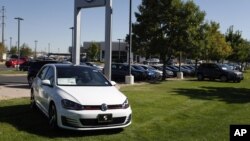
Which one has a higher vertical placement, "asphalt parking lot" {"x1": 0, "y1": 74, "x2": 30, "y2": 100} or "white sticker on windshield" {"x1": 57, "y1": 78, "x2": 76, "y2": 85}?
"white sticker on windshield" {"x1": 57, "y1": 78, "x2": 76, "y2": 85}

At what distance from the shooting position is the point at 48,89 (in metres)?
10.4

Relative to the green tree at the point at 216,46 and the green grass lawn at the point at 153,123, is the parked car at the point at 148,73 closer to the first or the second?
the green tree at the point at 216,46

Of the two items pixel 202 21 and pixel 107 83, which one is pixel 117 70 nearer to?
pixel 202 21

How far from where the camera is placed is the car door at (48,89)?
1012cm

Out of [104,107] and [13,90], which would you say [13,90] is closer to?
[13,90]

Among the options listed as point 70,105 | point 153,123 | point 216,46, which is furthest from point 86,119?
point 216,46

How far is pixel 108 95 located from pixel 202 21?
27960 mm

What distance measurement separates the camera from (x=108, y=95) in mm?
9508

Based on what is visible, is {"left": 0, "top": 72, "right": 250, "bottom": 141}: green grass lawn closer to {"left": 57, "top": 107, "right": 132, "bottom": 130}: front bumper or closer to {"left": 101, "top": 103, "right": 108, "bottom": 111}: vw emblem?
{"left": 57, "top": 107, "right": 132, "bottom": 130}: front bumper

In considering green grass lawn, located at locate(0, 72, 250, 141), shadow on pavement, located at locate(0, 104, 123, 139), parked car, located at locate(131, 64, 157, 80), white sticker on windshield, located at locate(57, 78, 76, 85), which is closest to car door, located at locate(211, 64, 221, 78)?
parked car, located at locate(131, 64, 157, 80)

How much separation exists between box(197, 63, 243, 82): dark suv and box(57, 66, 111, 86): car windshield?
2738 cm

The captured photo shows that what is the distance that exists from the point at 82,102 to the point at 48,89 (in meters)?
1.68

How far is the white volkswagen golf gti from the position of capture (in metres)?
8.94

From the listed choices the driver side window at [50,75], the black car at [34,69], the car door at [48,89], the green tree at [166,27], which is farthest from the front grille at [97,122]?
the green tree at [166,27]
